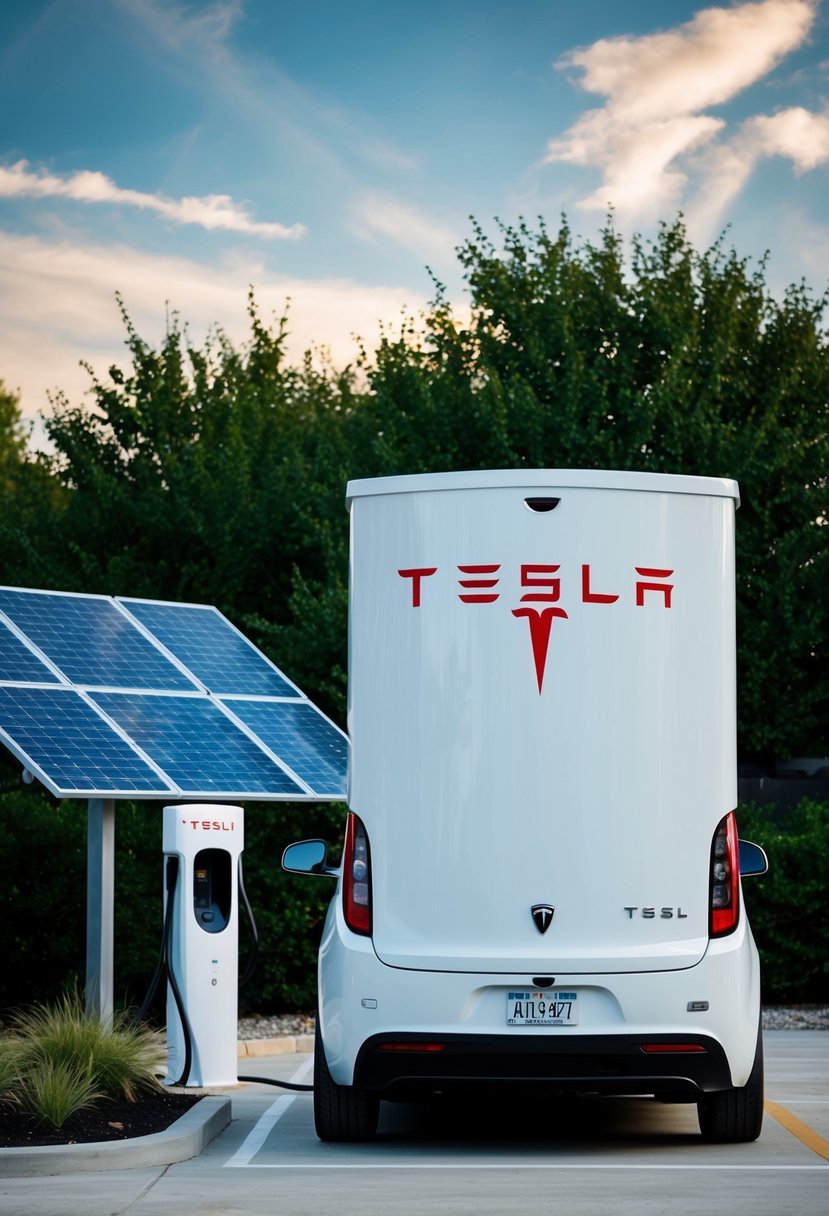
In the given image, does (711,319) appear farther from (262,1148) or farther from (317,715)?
(262,1148)

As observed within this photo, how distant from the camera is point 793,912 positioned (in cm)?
1789

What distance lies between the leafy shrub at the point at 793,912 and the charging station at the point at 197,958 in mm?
7769

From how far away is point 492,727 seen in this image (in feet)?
26.9

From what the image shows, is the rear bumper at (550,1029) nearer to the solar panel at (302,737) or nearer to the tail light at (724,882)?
the tail light at (724,882)

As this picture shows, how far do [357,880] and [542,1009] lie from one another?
1.03m

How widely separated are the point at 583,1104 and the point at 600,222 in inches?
652

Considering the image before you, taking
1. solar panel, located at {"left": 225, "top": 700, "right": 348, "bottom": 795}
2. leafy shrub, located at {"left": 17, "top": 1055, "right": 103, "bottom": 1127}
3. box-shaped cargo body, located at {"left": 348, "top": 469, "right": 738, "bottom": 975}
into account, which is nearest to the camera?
box-shaped cargo body, located at {"left": 348, "top": 469, "right": 738, "bottom": 975}

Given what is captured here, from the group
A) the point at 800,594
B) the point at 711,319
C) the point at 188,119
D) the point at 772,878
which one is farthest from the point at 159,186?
the point at 772,878

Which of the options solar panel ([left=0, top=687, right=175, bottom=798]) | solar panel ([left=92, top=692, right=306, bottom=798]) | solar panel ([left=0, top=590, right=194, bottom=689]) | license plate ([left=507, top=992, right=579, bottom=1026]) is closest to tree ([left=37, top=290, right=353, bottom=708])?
solar panel ([left=0, top=590, right=194, bottom=689])

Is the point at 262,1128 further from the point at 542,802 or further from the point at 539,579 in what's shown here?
the point at 539,579

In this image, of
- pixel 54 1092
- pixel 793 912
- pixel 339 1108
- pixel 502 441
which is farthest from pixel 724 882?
pixel 502 441

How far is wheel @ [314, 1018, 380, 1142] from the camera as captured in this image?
8.55 metres

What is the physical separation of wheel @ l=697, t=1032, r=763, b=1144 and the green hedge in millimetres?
8028

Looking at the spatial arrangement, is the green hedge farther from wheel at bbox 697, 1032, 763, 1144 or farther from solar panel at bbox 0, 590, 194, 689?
wheel at bbox 697, 1032, 763, 1144
